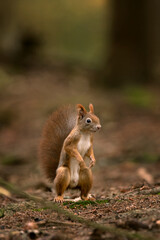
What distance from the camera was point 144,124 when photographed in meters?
9.94

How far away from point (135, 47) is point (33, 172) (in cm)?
735

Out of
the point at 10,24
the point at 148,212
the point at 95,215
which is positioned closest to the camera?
the point at 148,212

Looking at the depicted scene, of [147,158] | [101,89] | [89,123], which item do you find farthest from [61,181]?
[101,89]

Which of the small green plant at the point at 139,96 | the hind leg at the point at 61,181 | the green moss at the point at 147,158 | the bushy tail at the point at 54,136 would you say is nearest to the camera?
the hind leg at the point at 61,181

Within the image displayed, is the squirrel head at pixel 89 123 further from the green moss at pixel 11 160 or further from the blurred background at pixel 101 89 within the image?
the green moss at pixel 11 160

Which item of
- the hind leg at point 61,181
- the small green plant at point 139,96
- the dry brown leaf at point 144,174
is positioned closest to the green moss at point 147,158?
the dry brown leaf at point 144,174

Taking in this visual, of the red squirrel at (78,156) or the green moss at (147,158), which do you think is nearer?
the red squirrel at (78,156)

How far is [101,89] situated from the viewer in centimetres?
1362

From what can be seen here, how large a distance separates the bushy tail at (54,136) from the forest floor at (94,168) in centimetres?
36

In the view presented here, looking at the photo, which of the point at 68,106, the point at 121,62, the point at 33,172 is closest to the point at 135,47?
the point at 121,62

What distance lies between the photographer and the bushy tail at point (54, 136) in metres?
4.46

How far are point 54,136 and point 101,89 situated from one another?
9212 mm

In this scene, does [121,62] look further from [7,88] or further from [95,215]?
[95,215]

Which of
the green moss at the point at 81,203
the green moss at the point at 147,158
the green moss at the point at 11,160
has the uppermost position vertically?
the green moss at the point at 147,158
